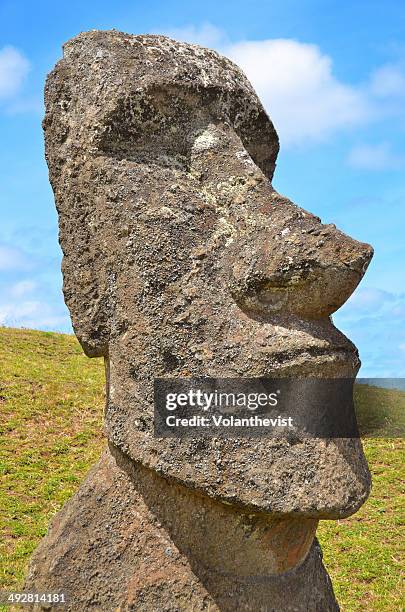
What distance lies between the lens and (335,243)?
8.87 feet

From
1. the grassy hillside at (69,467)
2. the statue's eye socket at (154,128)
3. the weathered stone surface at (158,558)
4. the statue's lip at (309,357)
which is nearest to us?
the statue's lip at (309,357)

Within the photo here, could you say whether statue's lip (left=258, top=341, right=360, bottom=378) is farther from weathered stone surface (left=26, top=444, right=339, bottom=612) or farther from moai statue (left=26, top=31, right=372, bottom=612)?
weathered stone surface (left=26, top=444, right=339, bottom=612)

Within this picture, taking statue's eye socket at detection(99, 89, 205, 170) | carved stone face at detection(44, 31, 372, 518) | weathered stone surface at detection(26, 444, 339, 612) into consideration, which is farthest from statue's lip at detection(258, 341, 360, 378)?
statue's eye socket at detection(99, 89, 205, 170)

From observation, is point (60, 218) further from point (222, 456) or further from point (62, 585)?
point (62, 585)

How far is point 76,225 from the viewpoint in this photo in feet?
10.3

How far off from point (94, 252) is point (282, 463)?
3.74 feet

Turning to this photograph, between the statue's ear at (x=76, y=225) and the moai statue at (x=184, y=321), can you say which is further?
the statue's ear at (x=76, y=225)

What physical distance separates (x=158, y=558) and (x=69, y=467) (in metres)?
4.77

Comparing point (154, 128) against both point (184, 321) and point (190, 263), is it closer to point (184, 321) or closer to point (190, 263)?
point (190, 263)

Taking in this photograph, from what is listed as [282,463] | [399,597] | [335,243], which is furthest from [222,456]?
[399,597]

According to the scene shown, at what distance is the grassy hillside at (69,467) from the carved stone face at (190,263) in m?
3.18

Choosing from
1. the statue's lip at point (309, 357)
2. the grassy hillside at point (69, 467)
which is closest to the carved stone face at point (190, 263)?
the statue's lip at point (309, 357)

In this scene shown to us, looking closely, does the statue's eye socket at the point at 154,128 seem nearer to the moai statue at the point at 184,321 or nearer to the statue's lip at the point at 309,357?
the moai statue at the point at 184,321

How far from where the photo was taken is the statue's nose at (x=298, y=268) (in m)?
2.69
